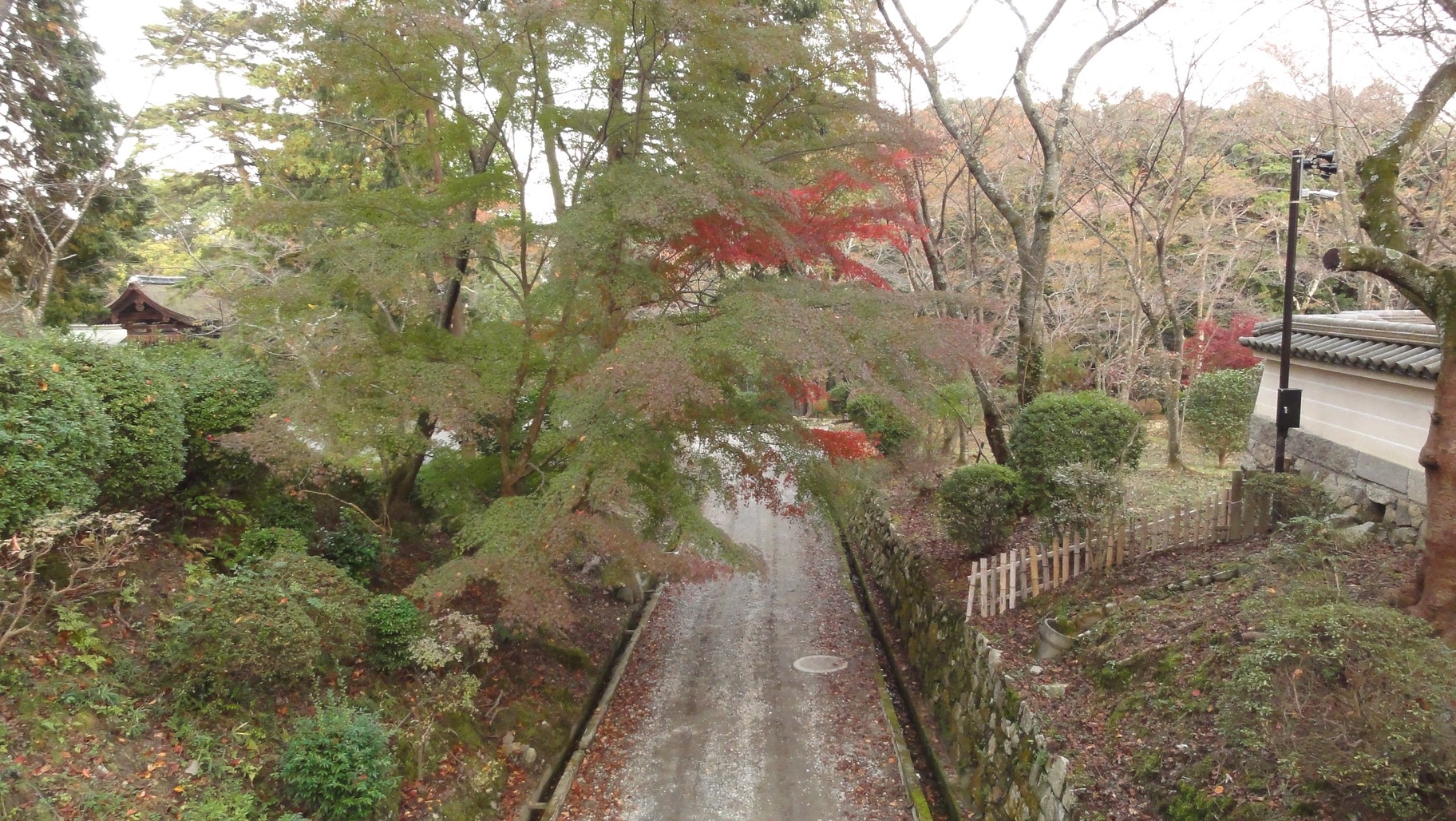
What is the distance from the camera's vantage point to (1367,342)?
819 cm

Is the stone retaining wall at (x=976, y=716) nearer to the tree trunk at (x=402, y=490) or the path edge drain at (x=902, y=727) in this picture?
the path edge drain at (x=902, y=727)

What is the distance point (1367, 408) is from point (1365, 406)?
4 cm

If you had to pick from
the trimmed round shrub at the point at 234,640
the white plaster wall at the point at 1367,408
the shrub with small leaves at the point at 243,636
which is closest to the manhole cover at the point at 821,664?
the shrub with small leaves at the point at 243,636

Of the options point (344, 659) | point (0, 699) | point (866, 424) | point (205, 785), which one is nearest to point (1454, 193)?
point (866, 424)

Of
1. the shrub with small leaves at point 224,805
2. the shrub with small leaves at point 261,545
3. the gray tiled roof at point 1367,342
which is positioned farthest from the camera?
the shrub with small leaves at point 261,545

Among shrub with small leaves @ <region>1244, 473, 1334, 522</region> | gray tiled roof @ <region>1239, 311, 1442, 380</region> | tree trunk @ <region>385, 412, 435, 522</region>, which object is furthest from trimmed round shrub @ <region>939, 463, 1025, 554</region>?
tree trunk @ <region>385, 412, 435, 522</region>

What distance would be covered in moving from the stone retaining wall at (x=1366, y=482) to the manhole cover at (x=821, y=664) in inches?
239

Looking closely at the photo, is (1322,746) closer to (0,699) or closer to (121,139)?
(0,699)

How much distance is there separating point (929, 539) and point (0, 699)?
10.4 m

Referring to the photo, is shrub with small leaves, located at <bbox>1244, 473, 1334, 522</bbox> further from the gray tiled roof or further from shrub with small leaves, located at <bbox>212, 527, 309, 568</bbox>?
shrub with small leaves, located at <bbox>212, 527, 309, 568</bbox>

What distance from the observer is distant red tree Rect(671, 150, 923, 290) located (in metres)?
7.48

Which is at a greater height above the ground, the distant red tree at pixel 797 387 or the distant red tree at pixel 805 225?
the distant red tree at pixel 805 225

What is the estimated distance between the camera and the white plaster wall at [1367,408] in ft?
23.7

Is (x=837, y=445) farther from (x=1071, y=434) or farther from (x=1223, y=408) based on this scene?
(x=1223, y=408)
